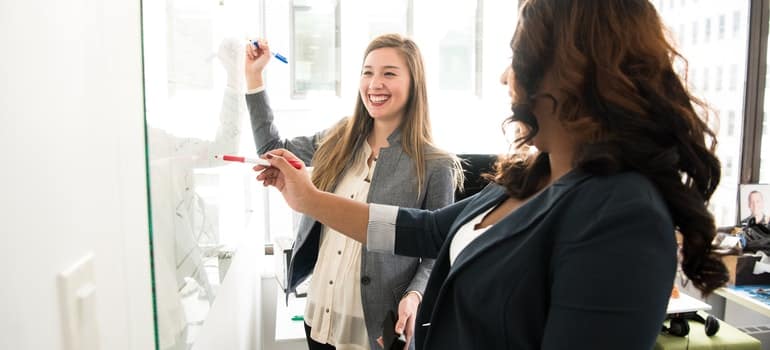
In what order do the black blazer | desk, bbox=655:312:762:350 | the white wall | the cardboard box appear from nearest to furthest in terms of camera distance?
the white wall
the black blazer
desk, bbox=655:312:762:350
the cardboard box

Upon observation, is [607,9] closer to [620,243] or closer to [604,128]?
[604,128]

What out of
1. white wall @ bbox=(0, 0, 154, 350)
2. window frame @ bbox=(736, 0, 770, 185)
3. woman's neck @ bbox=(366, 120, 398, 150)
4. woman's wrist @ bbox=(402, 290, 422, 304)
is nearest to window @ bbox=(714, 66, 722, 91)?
window frame @ bbox=(736, 0, 770, 185)

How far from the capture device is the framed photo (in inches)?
114

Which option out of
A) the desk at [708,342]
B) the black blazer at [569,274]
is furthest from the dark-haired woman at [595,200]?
the desk at [708,342]

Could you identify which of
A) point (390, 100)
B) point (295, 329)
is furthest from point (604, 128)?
point (295, 329)

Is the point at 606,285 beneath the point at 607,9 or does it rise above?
beneath

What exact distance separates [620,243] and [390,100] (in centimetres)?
106

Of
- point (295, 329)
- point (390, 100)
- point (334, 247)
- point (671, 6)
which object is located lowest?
point (295, 329)

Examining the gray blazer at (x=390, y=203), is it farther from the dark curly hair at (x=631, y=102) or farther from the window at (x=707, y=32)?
the window at (x=707, y=32)

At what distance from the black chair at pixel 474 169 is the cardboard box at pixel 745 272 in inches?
53.8

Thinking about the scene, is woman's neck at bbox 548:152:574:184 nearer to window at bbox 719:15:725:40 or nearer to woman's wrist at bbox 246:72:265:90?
woman's wrist at bbox 246:72:265:90

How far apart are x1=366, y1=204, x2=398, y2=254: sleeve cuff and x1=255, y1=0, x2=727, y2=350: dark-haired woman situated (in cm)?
33

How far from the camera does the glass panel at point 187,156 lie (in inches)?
23.2

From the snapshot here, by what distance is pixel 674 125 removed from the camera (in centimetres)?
62
